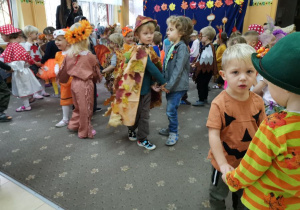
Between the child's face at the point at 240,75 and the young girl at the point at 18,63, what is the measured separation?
346 cm

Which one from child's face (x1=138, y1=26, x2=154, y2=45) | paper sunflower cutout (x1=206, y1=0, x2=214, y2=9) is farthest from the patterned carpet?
paper sunflower cutout (x1=206, y1=0, x2=214, y2=9)

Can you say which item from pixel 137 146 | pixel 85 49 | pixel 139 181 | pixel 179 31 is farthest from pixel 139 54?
pixel 139 181

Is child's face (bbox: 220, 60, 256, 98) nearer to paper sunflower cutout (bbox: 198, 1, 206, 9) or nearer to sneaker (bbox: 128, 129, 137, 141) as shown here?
sneaker (bbox: 128, 129, 137, 141)

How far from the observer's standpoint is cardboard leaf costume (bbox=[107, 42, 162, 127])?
2.21 metres

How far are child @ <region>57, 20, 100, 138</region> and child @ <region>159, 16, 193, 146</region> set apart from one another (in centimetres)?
97

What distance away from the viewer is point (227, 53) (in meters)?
1.17

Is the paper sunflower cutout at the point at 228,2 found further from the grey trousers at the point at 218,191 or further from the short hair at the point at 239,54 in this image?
the grey trousers at the point at 218,191

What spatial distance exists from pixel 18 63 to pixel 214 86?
4.09m

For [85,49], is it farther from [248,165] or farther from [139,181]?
[248,165]

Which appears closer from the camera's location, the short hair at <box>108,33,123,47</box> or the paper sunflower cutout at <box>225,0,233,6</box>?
the short hair at <box>108,33,123,47</box>

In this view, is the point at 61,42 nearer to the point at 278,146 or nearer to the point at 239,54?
the point at 239,54

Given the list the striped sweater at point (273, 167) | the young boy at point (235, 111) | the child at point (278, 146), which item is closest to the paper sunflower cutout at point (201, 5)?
the young boy at point (235, 111)

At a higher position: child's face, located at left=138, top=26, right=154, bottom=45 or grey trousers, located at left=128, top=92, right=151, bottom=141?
child's face, located at left=138, top=26, right=154, bottom=45

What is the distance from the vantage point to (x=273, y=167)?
80 centimetres
